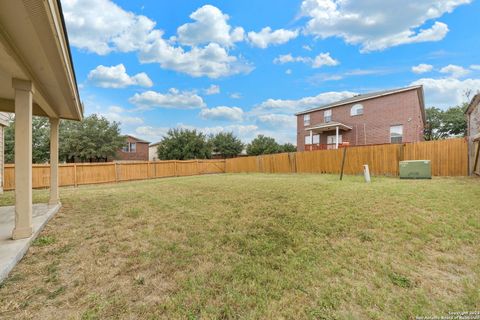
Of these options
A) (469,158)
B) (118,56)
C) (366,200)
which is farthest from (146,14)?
(469,158)

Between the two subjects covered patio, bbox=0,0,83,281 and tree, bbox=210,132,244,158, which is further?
tree, bbox=210,132,244,158

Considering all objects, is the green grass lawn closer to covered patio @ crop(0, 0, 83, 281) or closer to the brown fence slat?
covered patio @ crop(0, 0, 83, 281)

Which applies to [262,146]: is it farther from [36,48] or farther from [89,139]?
[36,48]

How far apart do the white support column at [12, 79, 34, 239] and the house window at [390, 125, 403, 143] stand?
22338 millimetres

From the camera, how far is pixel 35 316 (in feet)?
6.73

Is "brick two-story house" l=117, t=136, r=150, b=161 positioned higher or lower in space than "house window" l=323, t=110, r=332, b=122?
lower

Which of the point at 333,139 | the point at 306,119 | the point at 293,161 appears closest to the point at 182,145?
the point at 306,119

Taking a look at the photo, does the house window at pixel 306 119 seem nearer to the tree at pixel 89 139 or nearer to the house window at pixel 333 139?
the house window at pixel 333 139

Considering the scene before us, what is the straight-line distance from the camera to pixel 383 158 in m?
11.4

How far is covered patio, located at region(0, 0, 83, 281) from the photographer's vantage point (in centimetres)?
234

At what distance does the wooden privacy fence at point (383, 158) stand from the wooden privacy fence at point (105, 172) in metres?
8.24

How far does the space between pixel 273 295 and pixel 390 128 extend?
21.4 meters

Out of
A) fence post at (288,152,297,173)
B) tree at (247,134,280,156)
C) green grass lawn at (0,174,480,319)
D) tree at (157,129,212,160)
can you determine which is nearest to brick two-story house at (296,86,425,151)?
fence post at (288,152,297,173)

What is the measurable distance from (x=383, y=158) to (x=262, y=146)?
24.7 m
